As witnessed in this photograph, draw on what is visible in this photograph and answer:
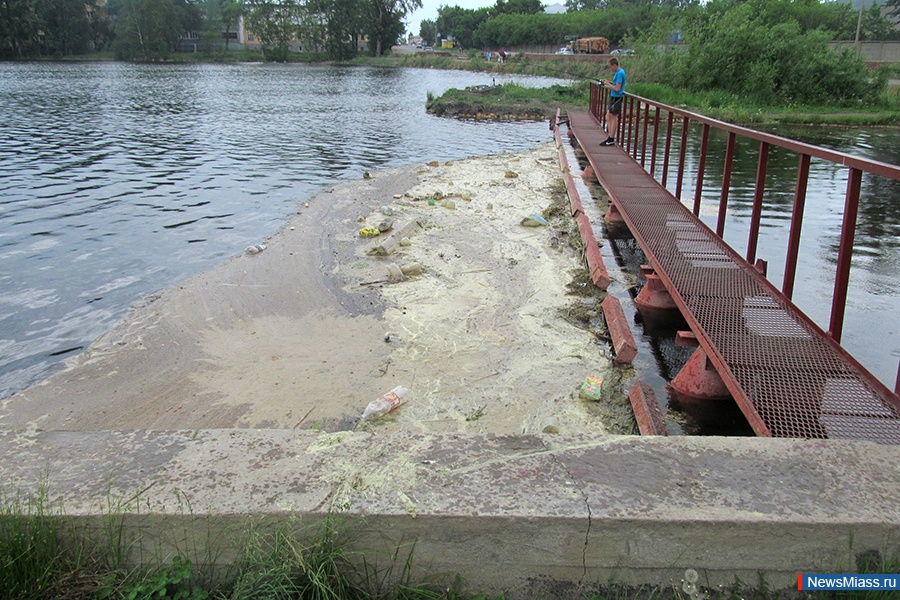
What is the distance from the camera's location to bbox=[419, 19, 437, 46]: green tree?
570 ft

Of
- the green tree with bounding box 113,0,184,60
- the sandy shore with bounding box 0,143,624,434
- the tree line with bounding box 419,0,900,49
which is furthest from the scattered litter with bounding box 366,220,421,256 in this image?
the green tree with bounding box 113,0,184,60

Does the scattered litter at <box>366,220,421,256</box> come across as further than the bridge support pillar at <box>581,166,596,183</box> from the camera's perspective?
No

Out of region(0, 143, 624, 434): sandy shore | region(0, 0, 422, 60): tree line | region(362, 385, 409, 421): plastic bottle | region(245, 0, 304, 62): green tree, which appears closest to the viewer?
region(362, 385, 409, 421): plastic bottle

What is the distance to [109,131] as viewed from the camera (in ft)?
70.5

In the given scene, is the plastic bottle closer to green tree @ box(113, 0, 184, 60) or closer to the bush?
the bush

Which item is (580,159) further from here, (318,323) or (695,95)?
(695,95)

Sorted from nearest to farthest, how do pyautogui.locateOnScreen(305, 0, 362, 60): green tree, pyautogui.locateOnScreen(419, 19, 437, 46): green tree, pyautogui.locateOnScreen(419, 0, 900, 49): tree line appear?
pyautogui.locateOnScreen(419, 0, 900, 49): tree line, pyautogui.locateOnScreen(305, 0, 362, 60): green tree, pyautogui.locateOnScreen(419, 19, 437, 46): green tree

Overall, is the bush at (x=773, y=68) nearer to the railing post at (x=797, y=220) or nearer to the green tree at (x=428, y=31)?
the railing post at (x=797, y=220)

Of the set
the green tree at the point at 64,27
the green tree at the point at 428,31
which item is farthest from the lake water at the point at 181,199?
the green tree at the point at 428,31

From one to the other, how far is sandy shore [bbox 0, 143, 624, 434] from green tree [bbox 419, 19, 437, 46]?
174 m

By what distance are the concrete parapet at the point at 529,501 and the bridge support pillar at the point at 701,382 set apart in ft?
6.06

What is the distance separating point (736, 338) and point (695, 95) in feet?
105

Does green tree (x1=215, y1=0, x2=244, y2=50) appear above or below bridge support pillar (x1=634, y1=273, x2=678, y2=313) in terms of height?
above

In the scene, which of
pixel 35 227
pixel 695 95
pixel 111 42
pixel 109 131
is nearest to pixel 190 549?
pixel 35 227
